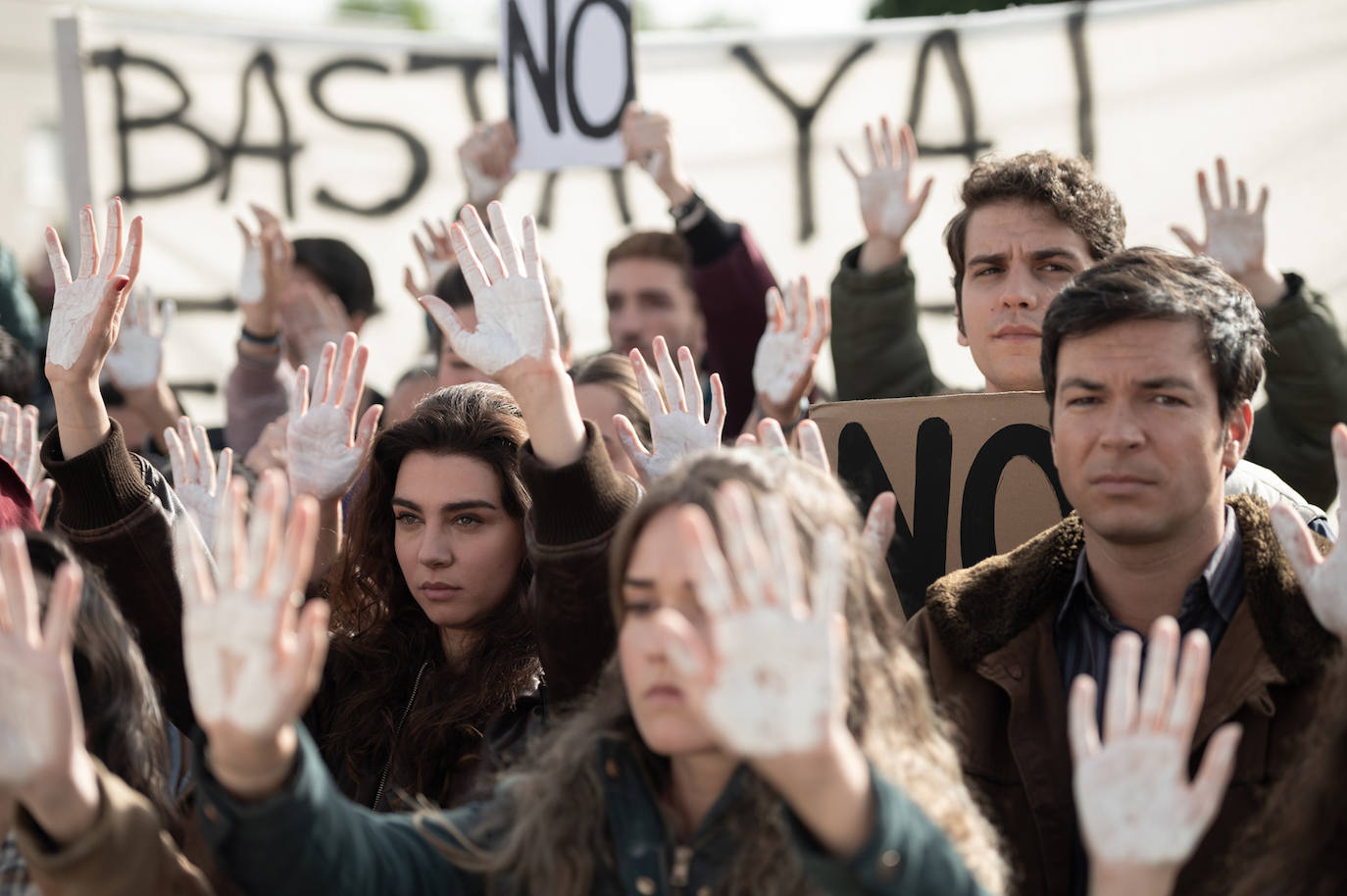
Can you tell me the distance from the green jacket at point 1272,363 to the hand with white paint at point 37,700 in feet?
7.43

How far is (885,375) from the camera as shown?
404cm

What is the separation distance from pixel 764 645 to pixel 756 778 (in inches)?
15.7

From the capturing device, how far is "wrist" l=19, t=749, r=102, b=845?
6.19 ft

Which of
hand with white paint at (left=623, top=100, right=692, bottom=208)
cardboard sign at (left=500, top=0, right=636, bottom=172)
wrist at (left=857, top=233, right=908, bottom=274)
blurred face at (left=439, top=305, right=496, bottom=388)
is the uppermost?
cardboard sign at (left=500, top=0, right=636, bottom=172)

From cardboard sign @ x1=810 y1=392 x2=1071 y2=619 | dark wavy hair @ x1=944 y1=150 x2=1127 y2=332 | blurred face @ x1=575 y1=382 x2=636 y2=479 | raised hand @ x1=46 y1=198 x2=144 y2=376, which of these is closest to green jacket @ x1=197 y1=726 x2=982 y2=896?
cardboard sign @ x1=810 y1=392 x2=1071 y2=619

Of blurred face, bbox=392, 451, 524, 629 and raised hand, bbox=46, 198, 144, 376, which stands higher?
raised hand, bbox=46, 198, 144, 376

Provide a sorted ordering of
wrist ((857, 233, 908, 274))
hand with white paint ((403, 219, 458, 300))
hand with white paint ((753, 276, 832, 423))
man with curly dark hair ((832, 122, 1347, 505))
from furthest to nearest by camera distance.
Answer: hand with white paint ((403, 219, 458, 300)) → wrist ((857, 233, 908, 274)) → hand with white paint ((753, 276, 832, 423)) → man with curly dark hair ((832, 122, 1347, 505))

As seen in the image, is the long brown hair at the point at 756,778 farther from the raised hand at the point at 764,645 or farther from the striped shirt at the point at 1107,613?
the striped shirt at the point at 1107,613

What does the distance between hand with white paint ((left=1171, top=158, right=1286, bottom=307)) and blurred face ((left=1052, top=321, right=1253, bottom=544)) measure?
59.1 inches

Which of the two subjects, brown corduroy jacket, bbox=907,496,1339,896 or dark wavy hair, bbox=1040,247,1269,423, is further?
dark wavy hair, bbox=1040,247,1269,423

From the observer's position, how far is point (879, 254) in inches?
162

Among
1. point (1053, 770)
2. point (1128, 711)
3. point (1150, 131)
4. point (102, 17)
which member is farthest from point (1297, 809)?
point (102, 17)

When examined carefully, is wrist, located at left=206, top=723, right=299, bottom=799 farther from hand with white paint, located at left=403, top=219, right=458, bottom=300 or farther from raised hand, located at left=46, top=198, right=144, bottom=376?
hand with white paint, located at left=403, top=219, right=458, bottom=300

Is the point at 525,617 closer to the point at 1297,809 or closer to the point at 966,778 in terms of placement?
the point at 966,778
